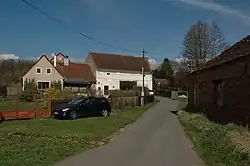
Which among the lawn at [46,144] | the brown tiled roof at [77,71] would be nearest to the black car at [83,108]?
the lawn at [46,144]

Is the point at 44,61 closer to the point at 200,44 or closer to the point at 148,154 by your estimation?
the point at 200,44

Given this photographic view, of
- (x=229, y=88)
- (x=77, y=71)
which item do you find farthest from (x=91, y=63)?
(x=229, y=88)

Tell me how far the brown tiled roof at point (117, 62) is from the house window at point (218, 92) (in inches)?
1816

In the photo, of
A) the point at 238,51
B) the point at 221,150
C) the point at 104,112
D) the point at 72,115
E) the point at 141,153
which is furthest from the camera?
the point at 104,112

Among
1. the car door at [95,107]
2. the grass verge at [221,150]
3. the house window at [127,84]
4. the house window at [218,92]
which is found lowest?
the grass verge at [221,150]

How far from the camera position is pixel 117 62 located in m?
76.6

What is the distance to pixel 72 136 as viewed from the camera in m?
16.9

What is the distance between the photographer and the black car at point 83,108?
27.1m

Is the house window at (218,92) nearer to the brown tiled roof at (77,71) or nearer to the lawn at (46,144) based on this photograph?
the lawn at (46,144)

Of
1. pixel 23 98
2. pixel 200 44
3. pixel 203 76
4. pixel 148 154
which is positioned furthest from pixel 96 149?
pixel 200 44

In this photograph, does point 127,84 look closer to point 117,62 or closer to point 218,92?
point 117,62

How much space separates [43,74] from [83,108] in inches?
1439

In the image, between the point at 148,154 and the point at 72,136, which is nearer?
the point at 148,154

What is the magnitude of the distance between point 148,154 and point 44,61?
53.4m
